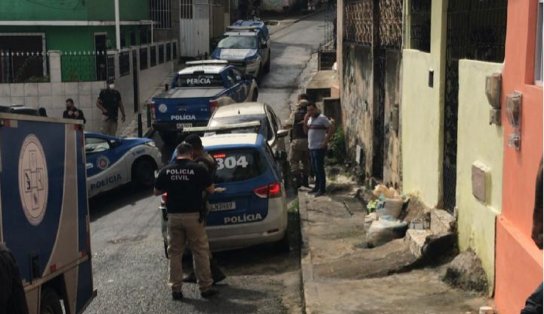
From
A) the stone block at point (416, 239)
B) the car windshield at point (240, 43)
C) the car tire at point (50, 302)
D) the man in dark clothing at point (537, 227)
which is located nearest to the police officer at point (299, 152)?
the stone block at point (416, 239)

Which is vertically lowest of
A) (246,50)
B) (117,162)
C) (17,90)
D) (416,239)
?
(117,162)

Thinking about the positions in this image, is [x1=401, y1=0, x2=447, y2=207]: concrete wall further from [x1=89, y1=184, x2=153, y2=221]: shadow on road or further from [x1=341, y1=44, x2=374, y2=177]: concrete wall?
[x1=89, y1=184, x2=153, y2=221]: shadow on road

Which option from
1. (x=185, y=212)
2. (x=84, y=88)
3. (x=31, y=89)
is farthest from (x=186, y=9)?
(x=185, y=212)

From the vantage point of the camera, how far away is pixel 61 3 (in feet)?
77.8

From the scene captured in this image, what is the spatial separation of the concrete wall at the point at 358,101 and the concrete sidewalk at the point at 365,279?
331 centimetres

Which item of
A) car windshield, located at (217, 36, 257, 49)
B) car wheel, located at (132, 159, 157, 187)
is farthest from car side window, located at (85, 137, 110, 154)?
car windshield, located at (217, 36, 257, 49)

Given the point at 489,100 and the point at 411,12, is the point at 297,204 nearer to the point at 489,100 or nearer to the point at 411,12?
the point at 411,12

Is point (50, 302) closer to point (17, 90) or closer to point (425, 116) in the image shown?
point (425, 116)

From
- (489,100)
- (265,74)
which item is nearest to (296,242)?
(489,100)

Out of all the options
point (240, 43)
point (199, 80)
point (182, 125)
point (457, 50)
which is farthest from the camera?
point (240, 43)

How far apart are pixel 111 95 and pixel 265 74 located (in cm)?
1125

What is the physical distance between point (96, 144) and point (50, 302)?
30.0 ft

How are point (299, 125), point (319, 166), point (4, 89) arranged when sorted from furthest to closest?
point (4, 89) < point (299, 125) < point (319, 166)

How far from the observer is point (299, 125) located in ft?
51.9
